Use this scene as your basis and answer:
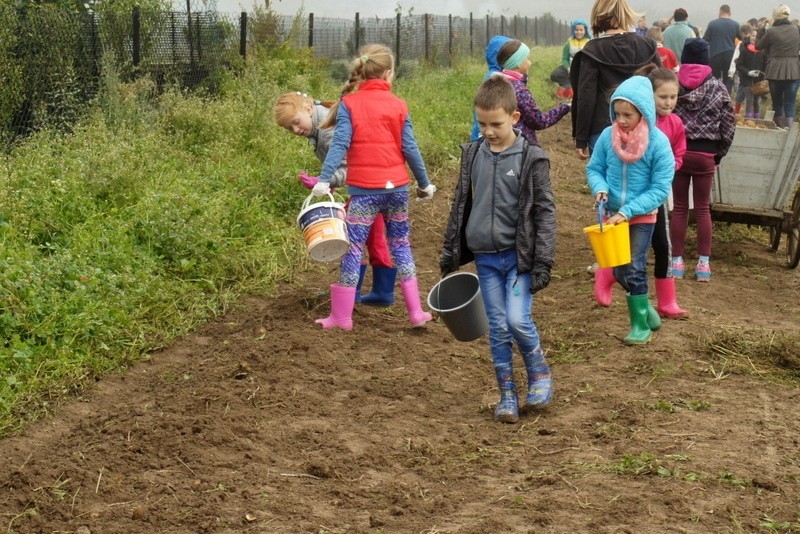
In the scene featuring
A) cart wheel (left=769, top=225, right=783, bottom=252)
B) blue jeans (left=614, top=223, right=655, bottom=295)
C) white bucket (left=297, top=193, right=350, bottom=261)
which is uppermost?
white bucket (left=297, top=193, right=350, bottom=261)

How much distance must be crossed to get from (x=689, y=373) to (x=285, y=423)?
218 centimetres

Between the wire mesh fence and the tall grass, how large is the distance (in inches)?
15.4

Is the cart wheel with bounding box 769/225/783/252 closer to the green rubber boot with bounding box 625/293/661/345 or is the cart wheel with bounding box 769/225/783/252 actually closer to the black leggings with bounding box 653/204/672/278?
the black leggings with bounding box 653/204/672/278

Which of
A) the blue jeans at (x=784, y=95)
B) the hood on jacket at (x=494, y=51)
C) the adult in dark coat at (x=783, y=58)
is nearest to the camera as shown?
the hood on jacket at (x=494, y=51)

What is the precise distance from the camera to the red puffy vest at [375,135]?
612 centimetres

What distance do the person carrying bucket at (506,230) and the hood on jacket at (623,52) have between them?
8.29ft

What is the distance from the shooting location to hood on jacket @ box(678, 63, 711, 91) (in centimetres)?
740

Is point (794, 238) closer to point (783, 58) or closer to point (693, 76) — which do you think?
point (693, 76)

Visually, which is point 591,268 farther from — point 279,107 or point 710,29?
point 710,29

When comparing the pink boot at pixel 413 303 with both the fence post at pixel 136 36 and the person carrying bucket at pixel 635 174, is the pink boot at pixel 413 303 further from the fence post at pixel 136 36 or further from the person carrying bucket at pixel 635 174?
the fence post at pixel 136 36

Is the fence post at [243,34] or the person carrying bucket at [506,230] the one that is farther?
the fence post at [243,34]

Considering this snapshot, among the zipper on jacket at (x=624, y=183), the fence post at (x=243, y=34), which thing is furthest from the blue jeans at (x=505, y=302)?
the fence post at (x=243, y=34)

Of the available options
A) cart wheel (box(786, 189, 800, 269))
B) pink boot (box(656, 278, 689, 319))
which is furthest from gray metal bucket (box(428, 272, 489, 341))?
cart wheel (box(786, 189, 800, 269))

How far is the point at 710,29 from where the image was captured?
17828 mm
